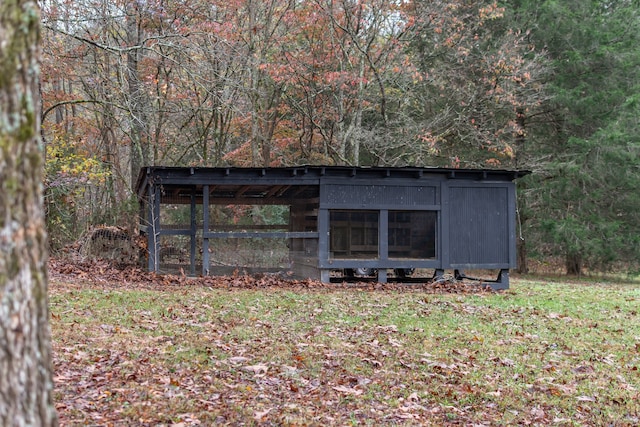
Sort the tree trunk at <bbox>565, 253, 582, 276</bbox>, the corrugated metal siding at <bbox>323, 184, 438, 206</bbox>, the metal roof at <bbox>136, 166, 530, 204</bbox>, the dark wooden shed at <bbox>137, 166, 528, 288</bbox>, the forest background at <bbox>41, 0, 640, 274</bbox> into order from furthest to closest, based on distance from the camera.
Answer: the tree trunk at <bbox>565, 253, 582, 276</bbox> < the forest background at <bbox>41, 0, 640, 274</bbox> < the corrugated metal siding at <bbox>323, 184, 438, 206</bbox> < the dark wooden shed at <bbox>137, 166, 528, 288</bbox> < the metal roof at <bbox>136, 166, 530, 204</bbox>

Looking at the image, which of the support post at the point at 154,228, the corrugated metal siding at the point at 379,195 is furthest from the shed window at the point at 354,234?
the support post at the point at 154,228

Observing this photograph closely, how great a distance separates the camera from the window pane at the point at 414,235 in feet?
51.3

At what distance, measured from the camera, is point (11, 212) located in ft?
8.12

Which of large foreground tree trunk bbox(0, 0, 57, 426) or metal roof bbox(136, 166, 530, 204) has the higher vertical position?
metal roof bbox(136, 166, 530, 204)

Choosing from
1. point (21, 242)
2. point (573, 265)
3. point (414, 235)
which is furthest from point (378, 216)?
point (21, 242)

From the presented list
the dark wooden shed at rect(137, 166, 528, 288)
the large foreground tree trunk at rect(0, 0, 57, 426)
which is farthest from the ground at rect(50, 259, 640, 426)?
the dark wooden shed at rect(137, 166, 528, 288)

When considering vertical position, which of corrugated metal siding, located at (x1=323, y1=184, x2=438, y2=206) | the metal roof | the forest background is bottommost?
corrugated metal siding, located at (x1=323, y1=184, x2=438, y2=206)

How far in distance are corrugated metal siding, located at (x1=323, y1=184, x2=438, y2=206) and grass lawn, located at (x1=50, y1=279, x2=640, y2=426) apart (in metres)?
4.11

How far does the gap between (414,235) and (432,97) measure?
9.46 meters

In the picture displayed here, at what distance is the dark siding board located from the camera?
1569 centimetres

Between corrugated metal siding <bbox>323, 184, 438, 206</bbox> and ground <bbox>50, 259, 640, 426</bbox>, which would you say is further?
corrugated metal siding <bbox>323, 184, 438, 206</bbox>

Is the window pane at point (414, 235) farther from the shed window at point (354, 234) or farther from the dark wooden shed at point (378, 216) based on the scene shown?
the shed window at point (354, 234)

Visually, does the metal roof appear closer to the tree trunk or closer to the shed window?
the shed window

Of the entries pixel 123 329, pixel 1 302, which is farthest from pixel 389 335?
pixel 1 302
